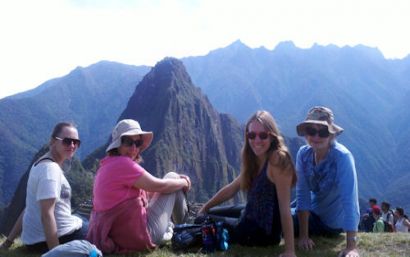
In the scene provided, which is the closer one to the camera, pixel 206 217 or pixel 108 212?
pixel 108 212

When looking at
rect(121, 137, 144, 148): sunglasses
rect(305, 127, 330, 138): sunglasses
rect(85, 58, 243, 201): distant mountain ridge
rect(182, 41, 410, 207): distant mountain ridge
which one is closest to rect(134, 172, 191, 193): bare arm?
rect(121, 137, 144, 148): sunglasses

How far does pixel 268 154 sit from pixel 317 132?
927 mm

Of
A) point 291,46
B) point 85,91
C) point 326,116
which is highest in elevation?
point 291,46

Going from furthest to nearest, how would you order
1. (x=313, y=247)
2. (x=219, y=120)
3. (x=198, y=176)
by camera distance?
(x=219, y=120) < (x=198, y=176) < (x=313, y=247)

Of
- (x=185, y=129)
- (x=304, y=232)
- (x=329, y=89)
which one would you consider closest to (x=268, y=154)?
(x=304, y=232)

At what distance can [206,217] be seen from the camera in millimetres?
7504

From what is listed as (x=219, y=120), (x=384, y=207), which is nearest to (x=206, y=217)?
(x=384, y=207)

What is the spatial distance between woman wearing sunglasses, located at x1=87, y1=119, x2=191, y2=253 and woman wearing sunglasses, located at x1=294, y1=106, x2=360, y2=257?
171 cm

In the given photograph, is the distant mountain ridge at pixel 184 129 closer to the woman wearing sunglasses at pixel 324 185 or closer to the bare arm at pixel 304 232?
the woman wearing sunglasses at pixel 324 185

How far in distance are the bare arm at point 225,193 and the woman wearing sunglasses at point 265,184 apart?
0.21 metres

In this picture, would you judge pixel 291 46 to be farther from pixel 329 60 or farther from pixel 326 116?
pixel 326 116

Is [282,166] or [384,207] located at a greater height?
[282,166]

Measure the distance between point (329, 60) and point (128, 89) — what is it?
243 feet

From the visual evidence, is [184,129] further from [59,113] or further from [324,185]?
[324,185]
